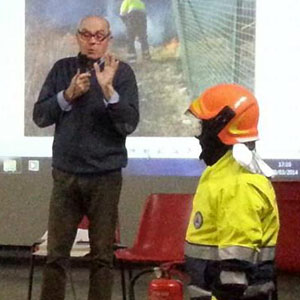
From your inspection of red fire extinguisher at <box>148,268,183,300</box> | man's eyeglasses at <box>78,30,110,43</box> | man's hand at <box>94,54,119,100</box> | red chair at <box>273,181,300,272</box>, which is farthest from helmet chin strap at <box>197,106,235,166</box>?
red chair at <box>273,181,300,272</box>

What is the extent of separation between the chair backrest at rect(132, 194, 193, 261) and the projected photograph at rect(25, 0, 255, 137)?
2.74 feet

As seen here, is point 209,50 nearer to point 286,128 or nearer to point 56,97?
point 286,128

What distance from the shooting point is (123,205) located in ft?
20.2

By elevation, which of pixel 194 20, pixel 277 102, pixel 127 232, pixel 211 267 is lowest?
pixel 127 232

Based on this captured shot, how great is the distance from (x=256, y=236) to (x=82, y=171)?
1.50 meters

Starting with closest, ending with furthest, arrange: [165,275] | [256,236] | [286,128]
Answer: [256,236]
[165,275]
[286,128]

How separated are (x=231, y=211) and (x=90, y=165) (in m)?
1.44

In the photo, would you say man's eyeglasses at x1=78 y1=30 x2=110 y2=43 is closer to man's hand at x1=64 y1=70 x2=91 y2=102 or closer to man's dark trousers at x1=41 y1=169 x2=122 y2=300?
man's hand at x1=64 y1=70 x2=91 y2=102

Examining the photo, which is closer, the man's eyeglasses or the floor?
A: the man's eyeglasses

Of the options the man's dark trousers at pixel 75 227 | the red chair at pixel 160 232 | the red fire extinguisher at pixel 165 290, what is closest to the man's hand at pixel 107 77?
the man's dark trousers at pixel 75 227

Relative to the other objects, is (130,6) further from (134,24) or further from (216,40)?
(216,40)

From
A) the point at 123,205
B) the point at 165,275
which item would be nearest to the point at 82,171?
the point at 165,275

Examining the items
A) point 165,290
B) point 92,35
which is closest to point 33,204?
point 92,35

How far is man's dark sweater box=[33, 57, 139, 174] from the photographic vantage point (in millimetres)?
3941
